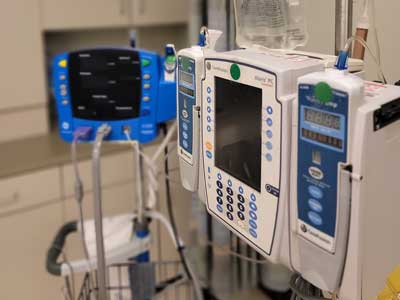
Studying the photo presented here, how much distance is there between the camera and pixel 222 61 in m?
0.78

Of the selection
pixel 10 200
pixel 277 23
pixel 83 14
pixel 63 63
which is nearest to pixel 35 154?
pixel 10 200

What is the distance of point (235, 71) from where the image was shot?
2.48ft

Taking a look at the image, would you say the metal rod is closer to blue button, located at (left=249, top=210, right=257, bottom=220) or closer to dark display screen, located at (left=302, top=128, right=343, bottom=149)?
blue button, located at (left=249, top=210, right=257, bottom=220)

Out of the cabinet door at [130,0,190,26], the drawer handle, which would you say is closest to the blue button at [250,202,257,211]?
the drawer handle

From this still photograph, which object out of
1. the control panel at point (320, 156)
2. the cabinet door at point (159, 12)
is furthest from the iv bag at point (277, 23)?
the cabinet door at point (159, 12)

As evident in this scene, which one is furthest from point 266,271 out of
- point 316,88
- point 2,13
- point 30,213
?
point 2,13

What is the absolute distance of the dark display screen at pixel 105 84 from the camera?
3.93ft

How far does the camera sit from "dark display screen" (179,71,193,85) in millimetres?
872

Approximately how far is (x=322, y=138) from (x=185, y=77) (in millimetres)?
343

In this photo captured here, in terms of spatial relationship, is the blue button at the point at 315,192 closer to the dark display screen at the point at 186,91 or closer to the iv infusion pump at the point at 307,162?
the iv infusion pump at the point at 307,162

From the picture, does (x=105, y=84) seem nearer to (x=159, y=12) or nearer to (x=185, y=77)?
(x=185, y=77)

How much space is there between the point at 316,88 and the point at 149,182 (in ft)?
2.66

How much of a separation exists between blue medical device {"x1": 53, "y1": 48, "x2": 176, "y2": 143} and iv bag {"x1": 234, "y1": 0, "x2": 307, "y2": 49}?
0.34 metres

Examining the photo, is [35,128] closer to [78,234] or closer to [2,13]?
[2,13]
